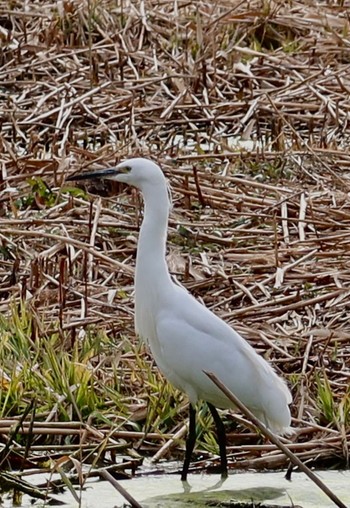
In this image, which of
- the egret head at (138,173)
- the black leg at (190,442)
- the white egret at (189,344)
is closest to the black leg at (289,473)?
the white egret at (189,344)

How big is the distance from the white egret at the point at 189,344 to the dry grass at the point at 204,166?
8.0 inches

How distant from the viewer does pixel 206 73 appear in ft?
31.8

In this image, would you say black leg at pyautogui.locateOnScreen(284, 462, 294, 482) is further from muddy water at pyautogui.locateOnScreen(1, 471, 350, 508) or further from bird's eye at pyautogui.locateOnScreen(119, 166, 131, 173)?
bird's eye at pyautogui.locateOnScreen(119, 166, 131, 173)

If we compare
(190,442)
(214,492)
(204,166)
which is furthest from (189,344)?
(204,166)

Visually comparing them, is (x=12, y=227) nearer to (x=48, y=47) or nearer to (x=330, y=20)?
(x=48, y=47)

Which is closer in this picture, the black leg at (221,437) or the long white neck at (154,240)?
the black leg at (221,437)

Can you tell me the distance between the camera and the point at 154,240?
501 centimetres

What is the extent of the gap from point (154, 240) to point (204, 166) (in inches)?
135

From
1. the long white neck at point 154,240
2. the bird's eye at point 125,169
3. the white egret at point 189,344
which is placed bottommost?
the white egret at point 189,344

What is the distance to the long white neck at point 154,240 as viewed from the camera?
16.4 ft

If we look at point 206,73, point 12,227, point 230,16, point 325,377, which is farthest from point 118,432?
point 230,16

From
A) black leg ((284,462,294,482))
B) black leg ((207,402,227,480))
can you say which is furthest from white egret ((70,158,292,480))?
black leg ((284,462,294,482))

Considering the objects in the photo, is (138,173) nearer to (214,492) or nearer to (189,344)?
(189,344)

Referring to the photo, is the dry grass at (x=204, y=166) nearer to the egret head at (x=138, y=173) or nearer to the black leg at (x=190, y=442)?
the black leg at (x=190, y=442)
